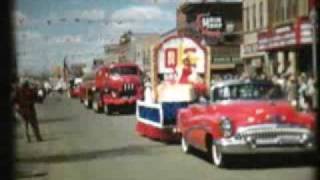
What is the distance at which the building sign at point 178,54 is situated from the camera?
19438mm

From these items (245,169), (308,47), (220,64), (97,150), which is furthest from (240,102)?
(220,64)

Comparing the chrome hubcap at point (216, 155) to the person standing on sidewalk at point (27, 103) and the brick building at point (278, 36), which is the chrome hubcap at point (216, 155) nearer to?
the person standing on sidewalk at point (27, 103)

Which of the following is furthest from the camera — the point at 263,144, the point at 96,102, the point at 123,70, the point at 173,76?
the point at 96,102

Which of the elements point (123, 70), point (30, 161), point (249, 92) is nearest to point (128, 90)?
point (123, 70)

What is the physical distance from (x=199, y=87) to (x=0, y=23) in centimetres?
1166

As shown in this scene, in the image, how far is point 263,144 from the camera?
11.5 m

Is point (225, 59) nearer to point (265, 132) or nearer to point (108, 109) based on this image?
point (108, 109)

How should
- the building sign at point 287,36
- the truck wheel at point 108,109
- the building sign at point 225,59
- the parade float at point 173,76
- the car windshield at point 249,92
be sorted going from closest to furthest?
the car windshield at point 249,92 < the parade float at point 173,76 < the building sign at point 287,36 < the truck wheel at point 108,109 < the building sign at point 225,59

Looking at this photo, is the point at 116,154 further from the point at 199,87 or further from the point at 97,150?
the point at 199,87

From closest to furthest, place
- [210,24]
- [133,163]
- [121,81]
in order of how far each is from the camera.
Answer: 1. [133,163]
2. [121,81]
3. [210,24]

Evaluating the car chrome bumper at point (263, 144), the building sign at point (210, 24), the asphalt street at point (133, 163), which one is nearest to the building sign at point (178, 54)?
the asphalt street at point (133, 163)

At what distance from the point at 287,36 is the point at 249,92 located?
67.3ft

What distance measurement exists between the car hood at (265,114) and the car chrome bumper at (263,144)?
220 mm

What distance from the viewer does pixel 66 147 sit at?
1666 cm
